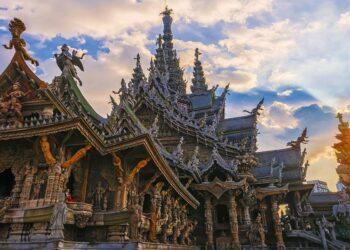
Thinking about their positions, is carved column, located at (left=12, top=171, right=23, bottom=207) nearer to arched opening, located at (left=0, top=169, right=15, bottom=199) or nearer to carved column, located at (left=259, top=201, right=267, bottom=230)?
arched opening, located at (left=0, top=169, right=15, bottom=199)

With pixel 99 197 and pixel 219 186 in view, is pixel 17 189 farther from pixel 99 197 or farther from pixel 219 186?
pixel 219 186

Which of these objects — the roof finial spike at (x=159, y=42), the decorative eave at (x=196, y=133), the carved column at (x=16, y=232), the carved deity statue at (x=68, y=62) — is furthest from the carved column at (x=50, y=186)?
the roof finial spike at (x=159, y=42)

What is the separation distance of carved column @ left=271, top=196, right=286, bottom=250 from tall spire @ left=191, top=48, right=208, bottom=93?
2423cm

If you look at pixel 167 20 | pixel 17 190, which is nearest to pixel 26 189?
pixel 17 190

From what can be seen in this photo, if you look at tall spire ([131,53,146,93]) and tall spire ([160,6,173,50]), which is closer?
tall spire ([131,53,146,93])

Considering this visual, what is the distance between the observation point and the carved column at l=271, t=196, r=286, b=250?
56.1 ft

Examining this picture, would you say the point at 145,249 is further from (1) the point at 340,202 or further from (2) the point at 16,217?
(1) the point at 340,202

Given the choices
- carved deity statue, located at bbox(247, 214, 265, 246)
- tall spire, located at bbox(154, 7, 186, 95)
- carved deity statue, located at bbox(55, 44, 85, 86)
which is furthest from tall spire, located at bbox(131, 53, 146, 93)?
carved deity statue, located at bbox(247, 214, 265, 246)

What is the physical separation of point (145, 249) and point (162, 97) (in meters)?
16.9

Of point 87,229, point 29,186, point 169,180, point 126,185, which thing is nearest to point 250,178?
point 169,180

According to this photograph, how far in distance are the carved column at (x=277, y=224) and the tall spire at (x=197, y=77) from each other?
24235 mm

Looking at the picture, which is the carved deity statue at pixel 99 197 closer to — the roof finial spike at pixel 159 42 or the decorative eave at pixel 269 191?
the decorative eave at pixel 269 191

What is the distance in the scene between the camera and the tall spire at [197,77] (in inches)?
1625

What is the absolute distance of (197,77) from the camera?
4334cm
